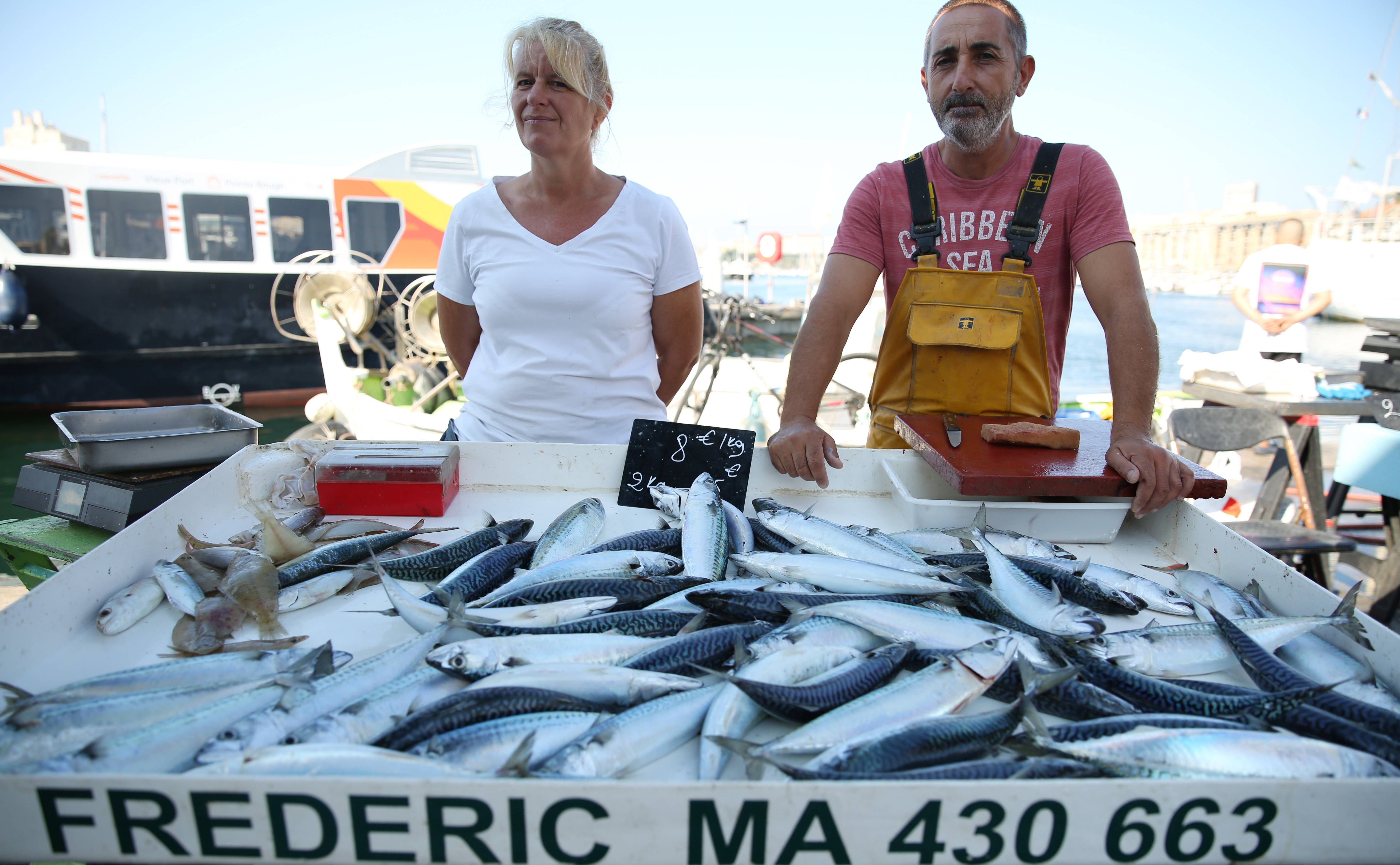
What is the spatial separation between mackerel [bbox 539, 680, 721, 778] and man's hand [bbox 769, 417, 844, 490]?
43.1 inches

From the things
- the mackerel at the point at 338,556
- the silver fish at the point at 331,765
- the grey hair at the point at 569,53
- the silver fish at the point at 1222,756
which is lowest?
the silver fish at the point at 1222,756

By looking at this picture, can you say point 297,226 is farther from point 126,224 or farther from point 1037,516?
point 1037,516

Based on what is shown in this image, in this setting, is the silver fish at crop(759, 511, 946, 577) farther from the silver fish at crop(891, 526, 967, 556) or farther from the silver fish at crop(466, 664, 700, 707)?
the silver fish at crop(466, 664, 700, 707)

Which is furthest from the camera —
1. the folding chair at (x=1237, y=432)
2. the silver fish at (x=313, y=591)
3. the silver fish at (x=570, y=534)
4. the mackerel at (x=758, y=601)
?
the folding chair at (x=1237, y=432)

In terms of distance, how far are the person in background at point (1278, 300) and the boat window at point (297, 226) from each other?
14334 millimetres

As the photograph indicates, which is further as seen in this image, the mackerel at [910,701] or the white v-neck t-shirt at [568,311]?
the white v-neck t-shirt at [568,311]

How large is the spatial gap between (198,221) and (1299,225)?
16.6 m

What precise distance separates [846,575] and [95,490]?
2.49 metres

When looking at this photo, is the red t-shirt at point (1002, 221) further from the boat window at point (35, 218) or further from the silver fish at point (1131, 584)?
the boat window at point (35, 218)

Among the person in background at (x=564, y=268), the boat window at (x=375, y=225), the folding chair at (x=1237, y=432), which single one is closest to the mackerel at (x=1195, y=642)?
the person in background at (x=564, y=268)

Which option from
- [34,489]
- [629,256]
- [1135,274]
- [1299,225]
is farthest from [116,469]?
[1299,225]

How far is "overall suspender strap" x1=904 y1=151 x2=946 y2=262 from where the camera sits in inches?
108

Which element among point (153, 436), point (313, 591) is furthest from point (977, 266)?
point (153, 436)

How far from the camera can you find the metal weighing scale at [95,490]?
241 centimetres
